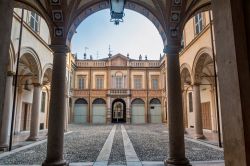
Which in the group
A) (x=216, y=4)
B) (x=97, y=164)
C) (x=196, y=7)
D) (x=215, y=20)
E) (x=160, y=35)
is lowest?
(x=97, y=164)

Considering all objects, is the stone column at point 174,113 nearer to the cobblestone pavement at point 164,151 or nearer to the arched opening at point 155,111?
the cobblestone pavement at point 164,151

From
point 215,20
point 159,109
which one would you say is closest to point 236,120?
point 215,20

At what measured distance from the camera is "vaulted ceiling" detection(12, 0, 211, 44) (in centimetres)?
639

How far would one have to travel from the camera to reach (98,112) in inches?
1379

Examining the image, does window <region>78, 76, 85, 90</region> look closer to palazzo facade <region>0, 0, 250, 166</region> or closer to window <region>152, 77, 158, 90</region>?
window <region>152, 77, 158, 90</region>

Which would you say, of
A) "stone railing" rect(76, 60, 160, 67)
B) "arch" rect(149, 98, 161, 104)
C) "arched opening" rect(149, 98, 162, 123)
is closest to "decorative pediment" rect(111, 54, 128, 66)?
"stone railing" rect(76, 60, 160, 67)

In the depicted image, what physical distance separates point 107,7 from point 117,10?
1894 mm

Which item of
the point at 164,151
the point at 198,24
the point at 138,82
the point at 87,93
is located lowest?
the point at 164,151

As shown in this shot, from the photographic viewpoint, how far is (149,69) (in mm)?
36219

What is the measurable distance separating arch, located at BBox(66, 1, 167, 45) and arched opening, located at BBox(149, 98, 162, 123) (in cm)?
2858

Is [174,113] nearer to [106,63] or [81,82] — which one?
[81,82]

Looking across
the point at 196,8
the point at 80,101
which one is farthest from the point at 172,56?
the point at 80,101

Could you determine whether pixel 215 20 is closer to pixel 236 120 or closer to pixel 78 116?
→ pixel 236 120

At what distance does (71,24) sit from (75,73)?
29398 millimetres
